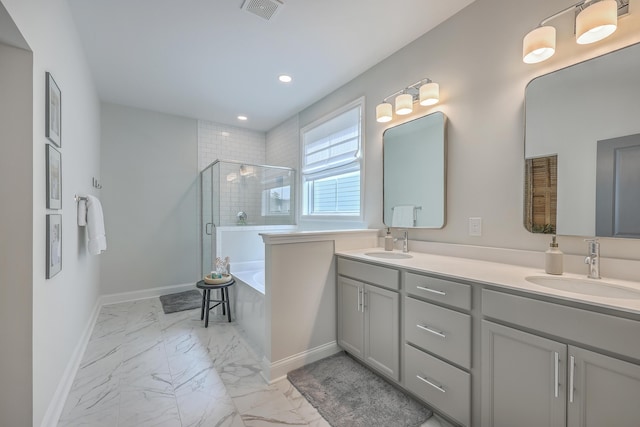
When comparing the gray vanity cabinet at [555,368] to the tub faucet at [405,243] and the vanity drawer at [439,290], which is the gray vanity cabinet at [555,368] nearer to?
the vanity drawer at [439,290]

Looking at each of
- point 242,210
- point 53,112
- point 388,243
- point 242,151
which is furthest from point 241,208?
point 53,112

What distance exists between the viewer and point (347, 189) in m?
3.21

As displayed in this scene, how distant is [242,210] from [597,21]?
11.9 feet

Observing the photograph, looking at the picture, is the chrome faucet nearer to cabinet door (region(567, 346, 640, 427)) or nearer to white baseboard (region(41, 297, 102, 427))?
cabinet door (region(567, 346, 640, 427))

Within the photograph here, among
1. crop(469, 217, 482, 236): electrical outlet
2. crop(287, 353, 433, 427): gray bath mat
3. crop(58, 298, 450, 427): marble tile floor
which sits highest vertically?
crop(469, 217, 482, 236): electrical outlet

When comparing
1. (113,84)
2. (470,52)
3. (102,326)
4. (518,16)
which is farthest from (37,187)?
(518,16)

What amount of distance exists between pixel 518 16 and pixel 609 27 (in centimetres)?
56

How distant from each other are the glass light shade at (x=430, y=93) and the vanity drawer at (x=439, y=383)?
178 cm

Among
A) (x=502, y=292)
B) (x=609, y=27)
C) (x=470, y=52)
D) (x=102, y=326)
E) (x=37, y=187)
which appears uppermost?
(x=470, y=52)

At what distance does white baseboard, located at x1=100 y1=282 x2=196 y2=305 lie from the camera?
3.65 m

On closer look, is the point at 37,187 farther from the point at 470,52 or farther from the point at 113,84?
the point at 470,52

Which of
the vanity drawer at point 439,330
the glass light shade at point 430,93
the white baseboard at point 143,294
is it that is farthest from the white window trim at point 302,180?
the white baseboard at point 143,294

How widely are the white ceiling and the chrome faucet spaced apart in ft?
5.82

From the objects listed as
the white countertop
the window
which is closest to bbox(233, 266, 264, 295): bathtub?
the white countertop
